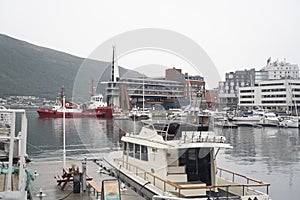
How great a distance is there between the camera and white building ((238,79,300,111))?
10600 cm

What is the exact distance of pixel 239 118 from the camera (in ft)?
278

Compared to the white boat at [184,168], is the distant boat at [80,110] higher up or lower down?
higher up

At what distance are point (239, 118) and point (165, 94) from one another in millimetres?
46046

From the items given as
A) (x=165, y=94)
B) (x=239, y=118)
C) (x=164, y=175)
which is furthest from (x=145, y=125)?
(x=239, y=118)

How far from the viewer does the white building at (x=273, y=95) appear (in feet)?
348

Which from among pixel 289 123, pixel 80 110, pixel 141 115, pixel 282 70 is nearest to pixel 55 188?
pixel 141 115

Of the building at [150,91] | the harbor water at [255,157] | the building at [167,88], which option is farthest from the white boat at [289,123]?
the building at [167,88]

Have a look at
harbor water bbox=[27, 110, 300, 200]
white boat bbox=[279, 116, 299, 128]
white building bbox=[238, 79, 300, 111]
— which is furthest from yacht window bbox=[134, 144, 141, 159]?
white building bbox=[238, 79, 300, 111]

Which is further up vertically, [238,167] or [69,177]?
[69,177]

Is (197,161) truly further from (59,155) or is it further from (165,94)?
(165,94)

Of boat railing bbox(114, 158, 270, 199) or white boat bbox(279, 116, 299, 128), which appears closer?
boat railing bbox(114, 158, 270, 199)

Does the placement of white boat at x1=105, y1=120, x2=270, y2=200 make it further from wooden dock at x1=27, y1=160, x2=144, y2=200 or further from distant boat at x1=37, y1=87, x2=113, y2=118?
distant boat at x1=37, y1=87, x2=113, y2=118

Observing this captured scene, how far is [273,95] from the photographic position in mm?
110375

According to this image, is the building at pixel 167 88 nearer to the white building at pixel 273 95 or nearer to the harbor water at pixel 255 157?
the harbor water at pixel 255 157
